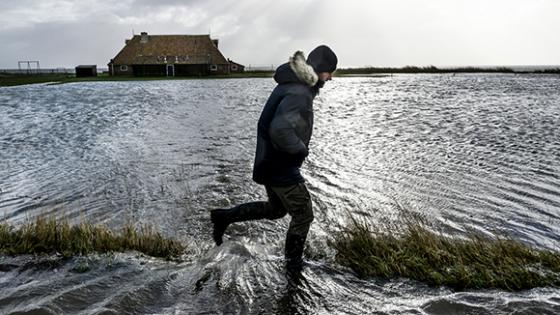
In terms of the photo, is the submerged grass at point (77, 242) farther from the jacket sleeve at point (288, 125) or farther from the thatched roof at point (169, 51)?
the thatched roof at point (169, 51)

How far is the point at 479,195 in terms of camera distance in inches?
391

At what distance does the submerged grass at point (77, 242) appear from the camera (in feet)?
20.2

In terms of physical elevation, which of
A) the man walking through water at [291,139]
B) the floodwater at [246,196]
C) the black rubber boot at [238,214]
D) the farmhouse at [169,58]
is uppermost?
the farmhouse at [169,58]

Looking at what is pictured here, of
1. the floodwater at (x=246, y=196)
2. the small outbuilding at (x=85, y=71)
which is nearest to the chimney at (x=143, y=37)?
the small outbuilding at (x=85, y=71)

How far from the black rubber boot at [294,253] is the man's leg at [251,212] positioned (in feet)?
1.13

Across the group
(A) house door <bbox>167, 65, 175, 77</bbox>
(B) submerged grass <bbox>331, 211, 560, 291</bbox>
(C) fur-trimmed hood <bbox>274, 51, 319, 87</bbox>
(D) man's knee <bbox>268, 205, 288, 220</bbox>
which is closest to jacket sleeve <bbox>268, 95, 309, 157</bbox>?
(C) fur-trimmed hood <bbox>274, 51, 319, 87</bbox>

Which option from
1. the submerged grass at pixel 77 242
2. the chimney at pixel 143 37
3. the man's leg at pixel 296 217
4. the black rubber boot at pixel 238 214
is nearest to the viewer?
the man's leg at pixel 296 217

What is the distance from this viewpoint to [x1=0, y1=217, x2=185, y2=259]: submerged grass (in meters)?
6.17

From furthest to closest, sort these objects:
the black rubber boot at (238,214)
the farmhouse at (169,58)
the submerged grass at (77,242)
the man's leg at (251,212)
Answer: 1. the farmhouse at (169,58)
2. the submerged grass at (77,242)
3. the black rubber boot at (238,214)
4. the man's leg at (251,212)

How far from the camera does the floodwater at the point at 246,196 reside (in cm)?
502

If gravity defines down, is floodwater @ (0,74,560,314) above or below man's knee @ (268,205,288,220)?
below

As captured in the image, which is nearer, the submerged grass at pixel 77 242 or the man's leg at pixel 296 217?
the man's leg at pixel 296 217

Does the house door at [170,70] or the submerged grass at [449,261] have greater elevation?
the house door at [170,70]

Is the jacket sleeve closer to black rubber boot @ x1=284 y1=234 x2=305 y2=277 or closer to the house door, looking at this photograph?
black rubber boot @ x1=284 y1=234 x2=305 y2=277
